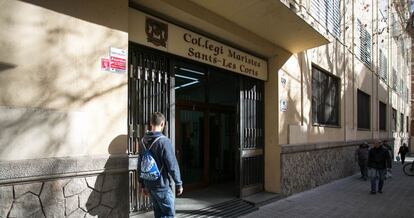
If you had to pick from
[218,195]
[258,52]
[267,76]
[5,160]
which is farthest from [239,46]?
[5,160]

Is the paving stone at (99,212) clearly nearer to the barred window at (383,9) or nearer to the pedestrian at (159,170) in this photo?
the pedestrian at (159,170)

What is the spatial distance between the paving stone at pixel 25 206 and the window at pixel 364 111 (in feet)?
48.3

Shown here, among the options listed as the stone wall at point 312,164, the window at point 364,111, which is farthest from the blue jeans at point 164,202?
the window at point 364,111

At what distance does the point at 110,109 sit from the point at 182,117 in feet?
11.5

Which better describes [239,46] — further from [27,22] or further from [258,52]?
[27,22]

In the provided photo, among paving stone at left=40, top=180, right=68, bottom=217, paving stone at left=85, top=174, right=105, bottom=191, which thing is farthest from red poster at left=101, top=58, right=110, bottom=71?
paving stone at left=40, top=180, right=68, bottom=217

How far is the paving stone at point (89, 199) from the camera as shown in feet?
14.9

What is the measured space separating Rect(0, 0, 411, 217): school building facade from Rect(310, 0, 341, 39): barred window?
0.19ft

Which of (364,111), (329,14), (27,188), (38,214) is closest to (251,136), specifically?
(38,214)

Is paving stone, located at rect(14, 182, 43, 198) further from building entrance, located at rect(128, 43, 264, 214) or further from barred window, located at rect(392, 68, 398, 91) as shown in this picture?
barred window, located at rect(392, 68, 398, 91)

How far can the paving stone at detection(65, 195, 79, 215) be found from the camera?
4361 mm

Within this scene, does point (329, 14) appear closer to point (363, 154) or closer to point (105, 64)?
point (363, 154)

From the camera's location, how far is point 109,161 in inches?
192

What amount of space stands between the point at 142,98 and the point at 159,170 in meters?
1.63
